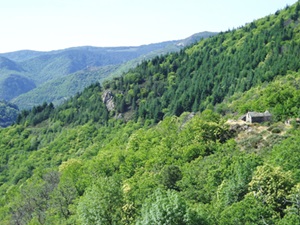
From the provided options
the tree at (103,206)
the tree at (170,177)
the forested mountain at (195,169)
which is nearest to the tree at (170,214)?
the forested mountain at (195,169)

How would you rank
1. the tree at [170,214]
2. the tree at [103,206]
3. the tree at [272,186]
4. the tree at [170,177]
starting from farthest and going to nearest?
the tree at [170,177] → the tree at [103,206] → the tree at [272,186] → the tree at [170,214]

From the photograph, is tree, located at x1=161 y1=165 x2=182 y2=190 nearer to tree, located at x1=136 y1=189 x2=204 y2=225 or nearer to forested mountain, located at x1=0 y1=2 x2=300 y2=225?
forested mountain, located at x1=0 y1=2 x2=300 y2=225

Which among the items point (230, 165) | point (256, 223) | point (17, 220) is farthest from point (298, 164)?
point (17, 220)

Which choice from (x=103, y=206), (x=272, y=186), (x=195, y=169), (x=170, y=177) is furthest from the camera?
(x=195, y=169)

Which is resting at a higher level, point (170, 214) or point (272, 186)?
point (170, 214)

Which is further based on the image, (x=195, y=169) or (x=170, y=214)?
(x=195, y=169)

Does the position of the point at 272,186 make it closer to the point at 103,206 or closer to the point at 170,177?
the point at 103,206

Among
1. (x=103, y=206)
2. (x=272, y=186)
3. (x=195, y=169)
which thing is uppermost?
(x=272, y=186)

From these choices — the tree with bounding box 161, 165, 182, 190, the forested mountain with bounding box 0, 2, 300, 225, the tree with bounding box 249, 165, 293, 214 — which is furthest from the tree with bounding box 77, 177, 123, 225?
the tree with bounding box 161, 165, 182, 190

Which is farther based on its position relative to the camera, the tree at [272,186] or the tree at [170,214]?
the tree at [272,186]

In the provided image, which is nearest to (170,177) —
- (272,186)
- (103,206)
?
(103,206)

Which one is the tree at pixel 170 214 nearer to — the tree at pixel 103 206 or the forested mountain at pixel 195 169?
the forested mountain at pixel 195 169

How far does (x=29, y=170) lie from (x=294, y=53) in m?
127

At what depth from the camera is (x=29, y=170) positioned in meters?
178
